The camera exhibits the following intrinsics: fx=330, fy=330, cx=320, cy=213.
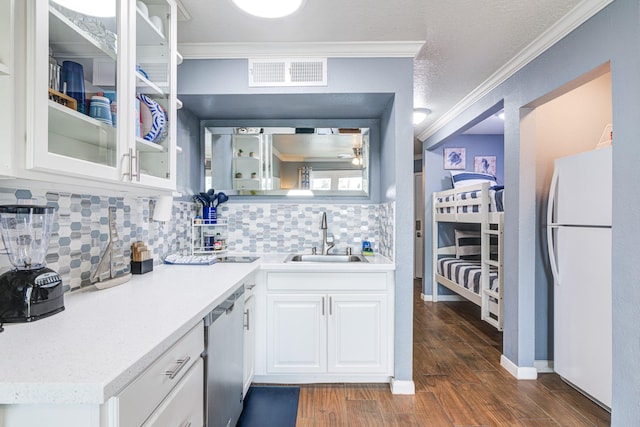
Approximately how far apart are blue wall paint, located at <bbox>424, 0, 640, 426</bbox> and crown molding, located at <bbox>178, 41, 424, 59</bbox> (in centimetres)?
89

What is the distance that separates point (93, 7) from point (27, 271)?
0.98m

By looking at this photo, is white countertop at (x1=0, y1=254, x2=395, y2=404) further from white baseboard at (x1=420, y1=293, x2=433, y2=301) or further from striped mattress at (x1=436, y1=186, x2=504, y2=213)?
white baseboard at (x1=420, y1=293, x2=433, y2=301)

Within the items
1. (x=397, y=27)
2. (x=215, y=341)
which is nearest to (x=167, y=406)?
(x=215, y=341)

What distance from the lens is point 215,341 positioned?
1398mm

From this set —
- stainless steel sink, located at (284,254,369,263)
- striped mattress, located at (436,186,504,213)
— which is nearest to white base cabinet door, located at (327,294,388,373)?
stainless steel sink, located at (284,254,369,263)

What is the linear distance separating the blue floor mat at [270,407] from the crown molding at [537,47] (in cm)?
284

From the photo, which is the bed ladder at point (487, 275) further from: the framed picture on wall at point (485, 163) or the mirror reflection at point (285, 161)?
the framed picture on wall at point (485, 163)

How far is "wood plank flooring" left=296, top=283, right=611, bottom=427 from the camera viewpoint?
196 cm

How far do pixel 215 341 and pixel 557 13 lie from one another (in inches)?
99.9

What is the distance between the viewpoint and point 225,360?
155cm

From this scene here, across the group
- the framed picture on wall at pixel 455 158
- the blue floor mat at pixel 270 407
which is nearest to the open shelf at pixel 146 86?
the blue floor mat at pixel 270 407

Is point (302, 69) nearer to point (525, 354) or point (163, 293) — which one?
point (163, 293)

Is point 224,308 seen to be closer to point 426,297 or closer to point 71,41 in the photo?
point 71,41

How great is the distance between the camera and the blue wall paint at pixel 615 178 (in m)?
1.57
